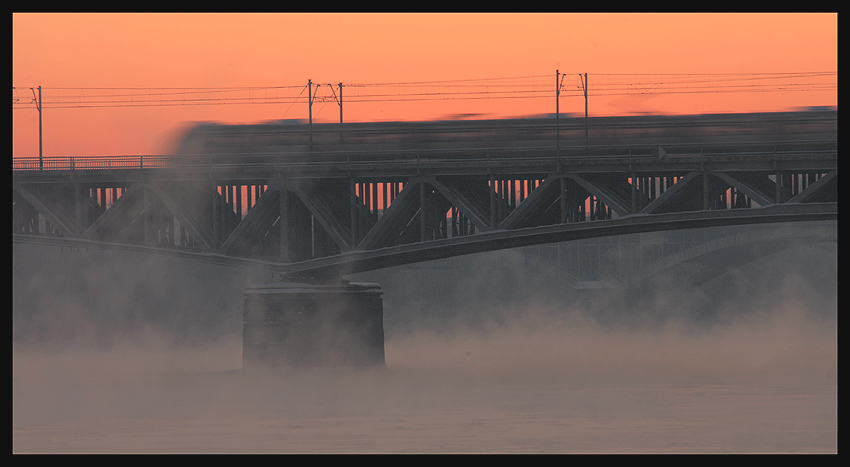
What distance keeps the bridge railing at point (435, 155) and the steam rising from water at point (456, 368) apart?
835 cm

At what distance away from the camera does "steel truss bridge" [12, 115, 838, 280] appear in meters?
39.8

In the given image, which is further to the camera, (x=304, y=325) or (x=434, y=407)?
(x=304, y=325)

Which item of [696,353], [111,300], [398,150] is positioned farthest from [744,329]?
[398,150]

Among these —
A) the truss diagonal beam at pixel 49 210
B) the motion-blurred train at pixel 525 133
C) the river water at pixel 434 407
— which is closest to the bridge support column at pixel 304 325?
the river water at pixel 434 407

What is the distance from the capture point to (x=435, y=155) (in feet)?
150

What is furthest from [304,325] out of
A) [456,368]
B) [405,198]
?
[456,368]

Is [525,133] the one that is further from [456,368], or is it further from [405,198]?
[456,368]

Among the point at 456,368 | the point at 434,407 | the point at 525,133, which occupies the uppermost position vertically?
the point at 525,133

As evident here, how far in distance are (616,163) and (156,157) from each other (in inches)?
690

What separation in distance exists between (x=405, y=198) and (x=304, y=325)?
899 centimetres

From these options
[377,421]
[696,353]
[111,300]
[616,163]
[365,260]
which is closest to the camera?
[377,421]

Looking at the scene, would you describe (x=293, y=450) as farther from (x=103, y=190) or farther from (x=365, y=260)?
(x=103, y=190)

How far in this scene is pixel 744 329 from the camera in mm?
101438

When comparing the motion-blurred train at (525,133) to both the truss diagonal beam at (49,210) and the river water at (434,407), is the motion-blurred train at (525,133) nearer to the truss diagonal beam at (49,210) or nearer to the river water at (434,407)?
the truss diagonal beam at (49,210)
